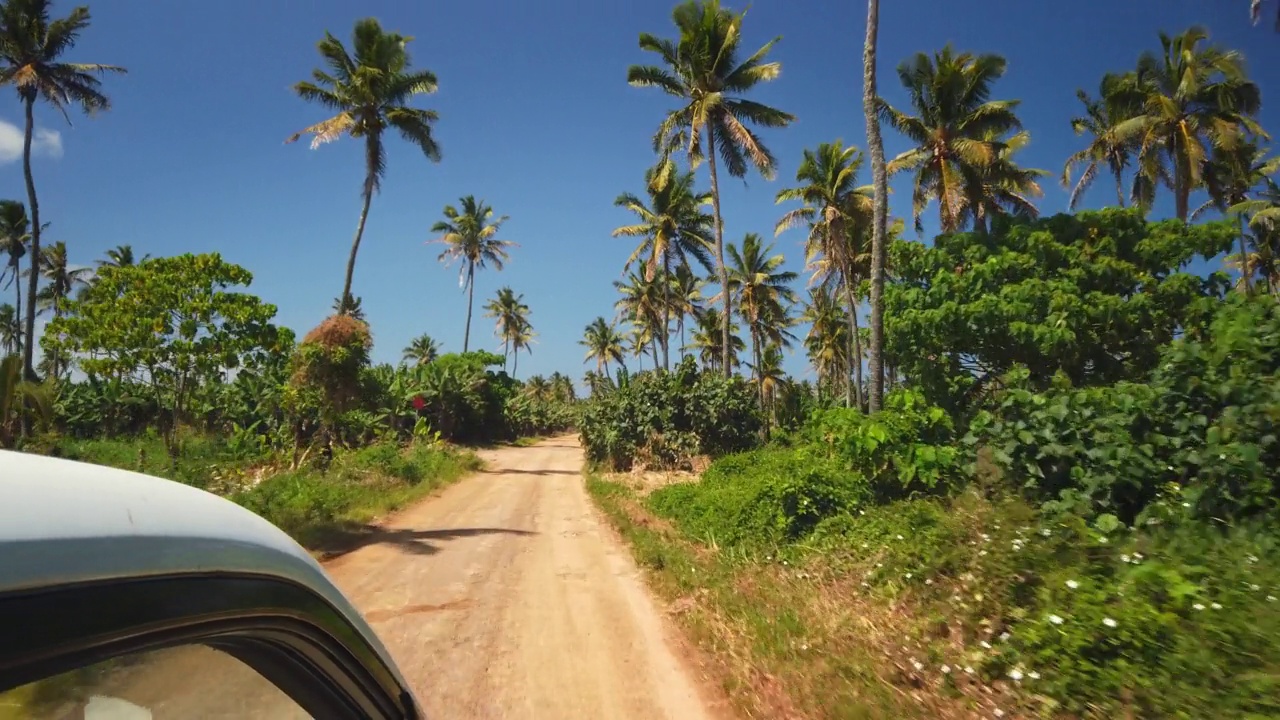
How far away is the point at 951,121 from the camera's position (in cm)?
1973

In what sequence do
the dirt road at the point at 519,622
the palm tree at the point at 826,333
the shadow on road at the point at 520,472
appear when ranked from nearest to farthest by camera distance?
the dirt road at the point at 519,622, the shadow on road at the point at 520,472, the palm tree at the point at 826,333

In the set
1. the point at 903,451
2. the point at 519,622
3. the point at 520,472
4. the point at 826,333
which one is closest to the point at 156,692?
the point at 519,622

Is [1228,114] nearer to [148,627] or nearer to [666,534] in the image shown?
[666,534]

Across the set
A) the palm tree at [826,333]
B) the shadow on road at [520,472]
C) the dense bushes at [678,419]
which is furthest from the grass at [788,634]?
the palm tree at [826,333]

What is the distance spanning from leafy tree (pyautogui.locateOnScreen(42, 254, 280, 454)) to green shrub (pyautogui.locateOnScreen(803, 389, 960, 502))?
10.2m

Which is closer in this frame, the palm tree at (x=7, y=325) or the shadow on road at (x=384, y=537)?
the shadow on road at (x=384, y=537)

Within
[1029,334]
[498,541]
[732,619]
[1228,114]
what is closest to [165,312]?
[498,541]

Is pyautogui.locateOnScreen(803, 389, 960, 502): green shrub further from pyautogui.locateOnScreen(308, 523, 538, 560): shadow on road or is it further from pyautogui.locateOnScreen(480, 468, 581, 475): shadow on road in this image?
pyautogui.locateOnScreen(480, 468, 581, 475): shadow on road

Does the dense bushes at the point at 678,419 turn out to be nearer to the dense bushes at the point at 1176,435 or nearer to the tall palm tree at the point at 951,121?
the tall palm tree at the point at 951,121

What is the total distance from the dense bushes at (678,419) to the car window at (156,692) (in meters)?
20.4

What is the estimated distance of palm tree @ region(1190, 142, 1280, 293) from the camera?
21.3m

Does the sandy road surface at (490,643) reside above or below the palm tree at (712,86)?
below

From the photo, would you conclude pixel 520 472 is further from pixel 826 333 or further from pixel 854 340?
pixel 826 333

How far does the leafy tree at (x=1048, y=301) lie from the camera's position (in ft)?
42.9
